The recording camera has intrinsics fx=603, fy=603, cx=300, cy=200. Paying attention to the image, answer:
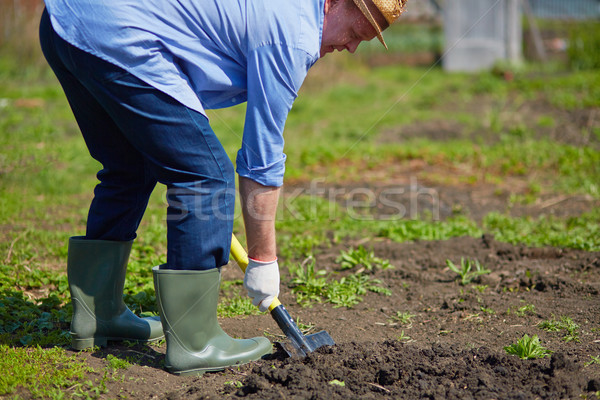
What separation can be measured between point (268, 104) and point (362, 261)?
1.73 metres

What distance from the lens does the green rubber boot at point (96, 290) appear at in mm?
2529

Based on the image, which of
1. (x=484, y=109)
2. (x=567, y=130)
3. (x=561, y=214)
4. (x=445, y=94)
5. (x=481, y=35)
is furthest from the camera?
(x=481, y=35)

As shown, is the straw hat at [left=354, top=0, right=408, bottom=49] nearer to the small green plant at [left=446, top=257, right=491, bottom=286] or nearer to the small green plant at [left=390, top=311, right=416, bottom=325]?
the small green plant at [left=390, top=311, right=416, bottom=325]

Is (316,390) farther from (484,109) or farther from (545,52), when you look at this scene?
(545,52)

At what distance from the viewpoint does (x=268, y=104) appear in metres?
2.00

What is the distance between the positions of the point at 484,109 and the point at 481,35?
168 inches

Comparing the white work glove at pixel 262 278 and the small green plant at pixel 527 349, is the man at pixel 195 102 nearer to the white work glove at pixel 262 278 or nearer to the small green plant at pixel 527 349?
the white work glove at pixel 262 278

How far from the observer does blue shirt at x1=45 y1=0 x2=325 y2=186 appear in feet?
6.48

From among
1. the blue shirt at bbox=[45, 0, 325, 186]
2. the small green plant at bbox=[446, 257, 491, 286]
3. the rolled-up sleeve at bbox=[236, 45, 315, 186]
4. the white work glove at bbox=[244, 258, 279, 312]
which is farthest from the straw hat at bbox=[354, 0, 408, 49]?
the small green plant at bbox=[446, 257, 491, 286]

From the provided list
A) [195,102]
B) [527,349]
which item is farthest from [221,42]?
[527,349]

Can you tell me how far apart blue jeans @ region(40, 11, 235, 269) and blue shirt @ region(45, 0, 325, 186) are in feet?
0.18

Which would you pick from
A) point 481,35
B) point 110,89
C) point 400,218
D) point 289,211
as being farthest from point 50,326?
point 481,35

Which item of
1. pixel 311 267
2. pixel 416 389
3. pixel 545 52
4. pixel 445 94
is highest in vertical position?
pixel 545 52

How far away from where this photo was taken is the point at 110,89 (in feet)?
6.79
